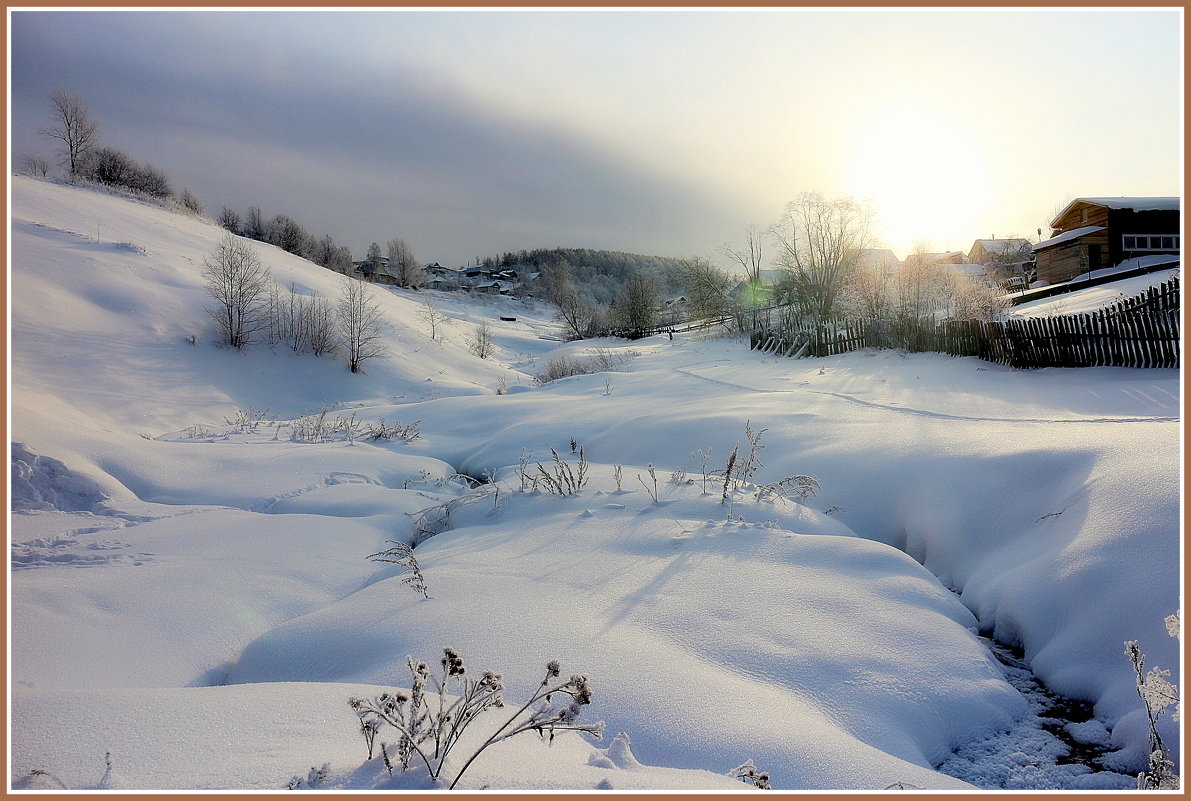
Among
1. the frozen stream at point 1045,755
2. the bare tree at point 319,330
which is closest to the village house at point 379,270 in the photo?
the bare tree at point 319,330

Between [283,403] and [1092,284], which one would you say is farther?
[1092,284]

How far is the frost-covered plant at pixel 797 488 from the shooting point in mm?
5200

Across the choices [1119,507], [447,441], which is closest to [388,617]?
[1119,507]

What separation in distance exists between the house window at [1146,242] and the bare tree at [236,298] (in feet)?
138

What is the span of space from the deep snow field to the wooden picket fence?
1.87m

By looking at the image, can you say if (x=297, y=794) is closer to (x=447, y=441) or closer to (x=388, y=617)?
(x=388, y=617)

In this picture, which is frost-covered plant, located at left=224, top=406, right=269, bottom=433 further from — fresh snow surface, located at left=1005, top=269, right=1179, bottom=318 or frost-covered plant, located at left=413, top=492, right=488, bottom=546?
fresh snow surface, located at left=1005, top=269, right=1179, bottom=318

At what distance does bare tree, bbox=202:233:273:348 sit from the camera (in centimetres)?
1808

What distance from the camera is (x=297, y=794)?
1.47m

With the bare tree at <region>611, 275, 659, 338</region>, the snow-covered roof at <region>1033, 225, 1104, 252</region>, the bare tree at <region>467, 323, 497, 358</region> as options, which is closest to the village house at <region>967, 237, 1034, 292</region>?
the snow-covered roof at <region>1033, 225, 1104, 252</region>

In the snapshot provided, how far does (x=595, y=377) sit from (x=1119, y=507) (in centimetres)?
1320

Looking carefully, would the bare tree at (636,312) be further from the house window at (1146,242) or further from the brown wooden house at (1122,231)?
the house window at (1146,242)

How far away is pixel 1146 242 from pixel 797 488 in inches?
1534

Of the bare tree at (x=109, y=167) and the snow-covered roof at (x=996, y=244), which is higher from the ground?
the bare tree at (x=109, y=167)
